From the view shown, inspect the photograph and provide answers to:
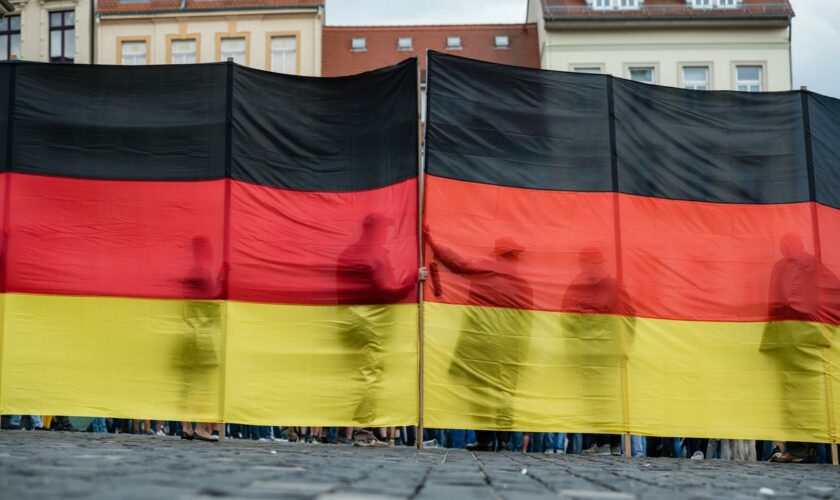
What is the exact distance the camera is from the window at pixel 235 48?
35.4 m

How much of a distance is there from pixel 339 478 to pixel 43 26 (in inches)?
1276

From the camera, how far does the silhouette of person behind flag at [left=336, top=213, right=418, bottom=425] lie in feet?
40.8

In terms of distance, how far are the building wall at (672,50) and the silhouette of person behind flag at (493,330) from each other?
2214 cm

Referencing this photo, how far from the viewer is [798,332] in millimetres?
13305

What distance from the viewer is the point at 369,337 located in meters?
12.6

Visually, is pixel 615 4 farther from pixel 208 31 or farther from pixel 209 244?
pixel 209 244

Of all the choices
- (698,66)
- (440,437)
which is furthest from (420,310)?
(698,66)

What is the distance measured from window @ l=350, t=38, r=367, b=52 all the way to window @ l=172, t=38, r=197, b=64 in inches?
195

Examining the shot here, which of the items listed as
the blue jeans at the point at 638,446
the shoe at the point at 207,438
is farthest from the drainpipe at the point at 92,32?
the blue jeans at the point at 638,446

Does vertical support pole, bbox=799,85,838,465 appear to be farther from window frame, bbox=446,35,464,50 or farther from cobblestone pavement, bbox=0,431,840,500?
window frame, bbox=446,35,464,50

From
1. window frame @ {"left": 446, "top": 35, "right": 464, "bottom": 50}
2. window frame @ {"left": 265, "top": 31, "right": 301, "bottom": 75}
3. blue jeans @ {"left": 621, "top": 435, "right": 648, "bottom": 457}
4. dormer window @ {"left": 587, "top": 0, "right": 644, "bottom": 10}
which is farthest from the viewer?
window frame @ {"left": 446, "top": 35, "right": 464, "bottom": 50}

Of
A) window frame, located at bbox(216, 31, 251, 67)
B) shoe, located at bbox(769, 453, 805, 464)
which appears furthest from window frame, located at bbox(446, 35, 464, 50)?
shoe, located at bbox(769, 453, 805, 464)

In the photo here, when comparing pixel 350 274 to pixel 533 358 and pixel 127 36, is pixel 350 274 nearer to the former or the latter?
pixel 533 358

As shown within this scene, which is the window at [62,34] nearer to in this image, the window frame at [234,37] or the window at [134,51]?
the window at [134,51]
